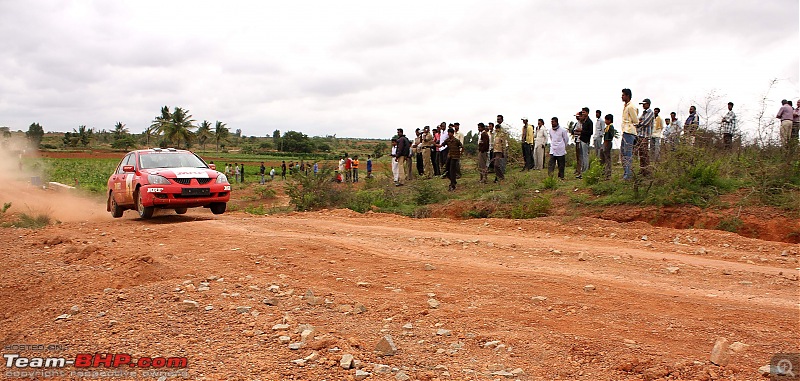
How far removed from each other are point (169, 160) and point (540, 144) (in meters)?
11.5

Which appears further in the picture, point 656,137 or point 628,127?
point 656,137

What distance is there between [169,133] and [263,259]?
59.8 meters

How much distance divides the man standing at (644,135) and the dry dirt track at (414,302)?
349 cm

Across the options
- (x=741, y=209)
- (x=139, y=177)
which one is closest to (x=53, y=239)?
(x=139, y=177)

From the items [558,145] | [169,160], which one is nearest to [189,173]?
[169,160]

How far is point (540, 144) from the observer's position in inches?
727

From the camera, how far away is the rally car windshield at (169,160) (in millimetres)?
11789

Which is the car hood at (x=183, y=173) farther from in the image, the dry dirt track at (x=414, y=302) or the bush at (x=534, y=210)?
the bush at (x=534, y=210)

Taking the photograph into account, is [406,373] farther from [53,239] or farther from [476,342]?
[53,239]

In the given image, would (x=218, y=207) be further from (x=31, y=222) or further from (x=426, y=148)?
(x=426, y=148)

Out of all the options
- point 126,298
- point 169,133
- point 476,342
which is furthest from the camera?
point 169,133

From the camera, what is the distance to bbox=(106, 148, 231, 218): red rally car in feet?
36.1

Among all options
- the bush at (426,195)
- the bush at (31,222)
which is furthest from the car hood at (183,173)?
the bush at (426,195)

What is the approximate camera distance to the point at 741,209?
10445 mm
